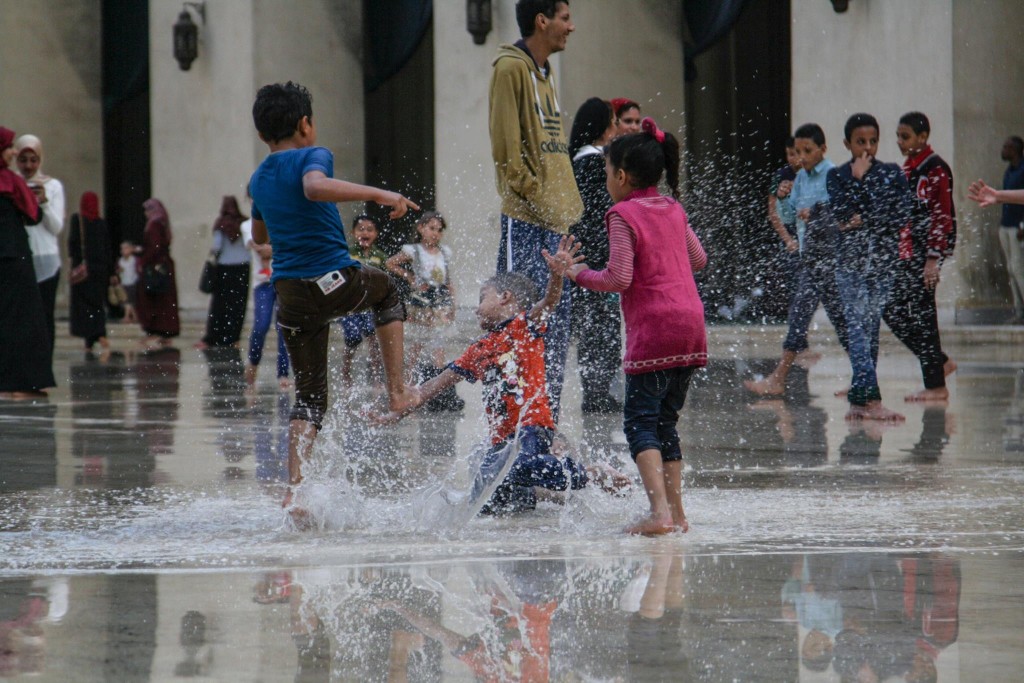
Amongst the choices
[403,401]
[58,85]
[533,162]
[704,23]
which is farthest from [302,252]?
[58,85]

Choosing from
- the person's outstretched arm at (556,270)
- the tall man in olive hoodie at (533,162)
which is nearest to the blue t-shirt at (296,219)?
the person's outstretched arm at (556,270)

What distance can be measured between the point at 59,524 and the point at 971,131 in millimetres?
10145

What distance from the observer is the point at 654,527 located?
527 cm

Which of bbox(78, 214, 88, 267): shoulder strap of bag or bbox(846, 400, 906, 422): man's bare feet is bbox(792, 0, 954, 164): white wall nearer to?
bbox(846, 400, 906, 422): man's bare feet

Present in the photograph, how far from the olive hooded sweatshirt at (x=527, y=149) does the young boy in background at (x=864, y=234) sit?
2.99 metres

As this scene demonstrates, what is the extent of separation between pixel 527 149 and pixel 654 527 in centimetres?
204

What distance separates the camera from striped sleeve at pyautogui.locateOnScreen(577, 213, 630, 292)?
5.48m

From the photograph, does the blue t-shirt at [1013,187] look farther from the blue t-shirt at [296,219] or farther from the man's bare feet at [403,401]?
the blue t-shirt at [296,219]

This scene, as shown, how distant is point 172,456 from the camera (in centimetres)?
761

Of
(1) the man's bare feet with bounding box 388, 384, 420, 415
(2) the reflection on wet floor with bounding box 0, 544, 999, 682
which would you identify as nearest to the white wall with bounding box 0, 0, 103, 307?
(1) the man's bare feet with bounding box 388, 384, 420, 415

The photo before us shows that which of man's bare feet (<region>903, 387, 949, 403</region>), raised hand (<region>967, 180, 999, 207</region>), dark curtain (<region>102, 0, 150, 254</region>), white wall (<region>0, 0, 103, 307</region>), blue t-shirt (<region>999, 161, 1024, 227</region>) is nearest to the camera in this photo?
raised hand (<region>967, 180, 999, 207</region>)

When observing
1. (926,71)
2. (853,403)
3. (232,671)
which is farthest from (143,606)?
(926,71)

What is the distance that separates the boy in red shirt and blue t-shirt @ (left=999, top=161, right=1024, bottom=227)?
824 centimetres

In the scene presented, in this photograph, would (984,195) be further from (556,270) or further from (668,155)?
(556,270)
